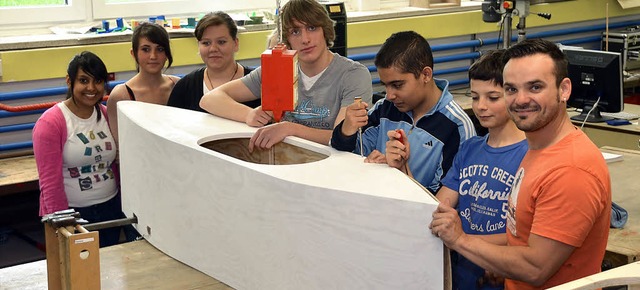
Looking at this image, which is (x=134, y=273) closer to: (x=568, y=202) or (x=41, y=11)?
(x=568, y=202)

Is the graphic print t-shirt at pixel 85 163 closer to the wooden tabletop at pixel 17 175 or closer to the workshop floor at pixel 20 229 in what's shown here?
the wooden tabletop at pixel 17 175

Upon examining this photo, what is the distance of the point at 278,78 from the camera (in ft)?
8.48

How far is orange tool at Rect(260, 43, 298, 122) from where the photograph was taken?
2553 millimetres

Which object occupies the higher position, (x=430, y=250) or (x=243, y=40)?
(x=243, y=40)

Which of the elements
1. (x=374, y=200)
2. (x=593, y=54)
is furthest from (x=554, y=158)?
(x=593, y=54)

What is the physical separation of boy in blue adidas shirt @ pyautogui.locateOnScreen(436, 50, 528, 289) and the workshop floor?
127 inches

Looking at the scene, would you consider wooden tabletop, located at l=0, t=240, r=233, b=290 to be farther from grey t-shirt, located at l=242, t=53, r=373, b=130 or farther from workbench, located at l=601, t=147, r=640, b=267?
workbench, located at l=601, t=147, r=640, b=267

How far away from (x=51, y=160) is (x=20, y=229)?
1.61 meters

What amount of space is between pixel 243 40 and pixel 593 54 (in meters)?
2.05

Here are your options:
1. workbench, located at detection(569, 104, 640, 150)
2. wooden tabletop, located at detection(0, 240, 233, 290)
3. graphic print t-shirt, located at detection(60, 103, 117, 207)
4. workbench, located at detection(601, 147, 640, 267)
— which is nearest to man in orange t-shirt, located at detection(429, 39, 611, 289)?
workbench, located at detection(601, 147, 640, 267)

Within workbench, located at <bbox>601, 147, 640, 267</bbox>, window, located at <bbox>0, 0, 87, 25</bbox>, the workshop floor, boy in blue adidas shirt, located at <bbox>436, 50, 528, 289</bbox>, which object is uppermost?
window, located at <bbox>0, 0, 87, 25</bbox>

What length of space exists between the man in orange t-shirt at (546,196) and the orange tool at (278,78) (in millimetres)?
708

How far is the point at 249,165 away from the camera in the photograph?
244cm

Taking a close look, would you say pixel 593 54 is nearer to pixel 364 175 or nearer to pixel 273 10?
pixel 273 10
